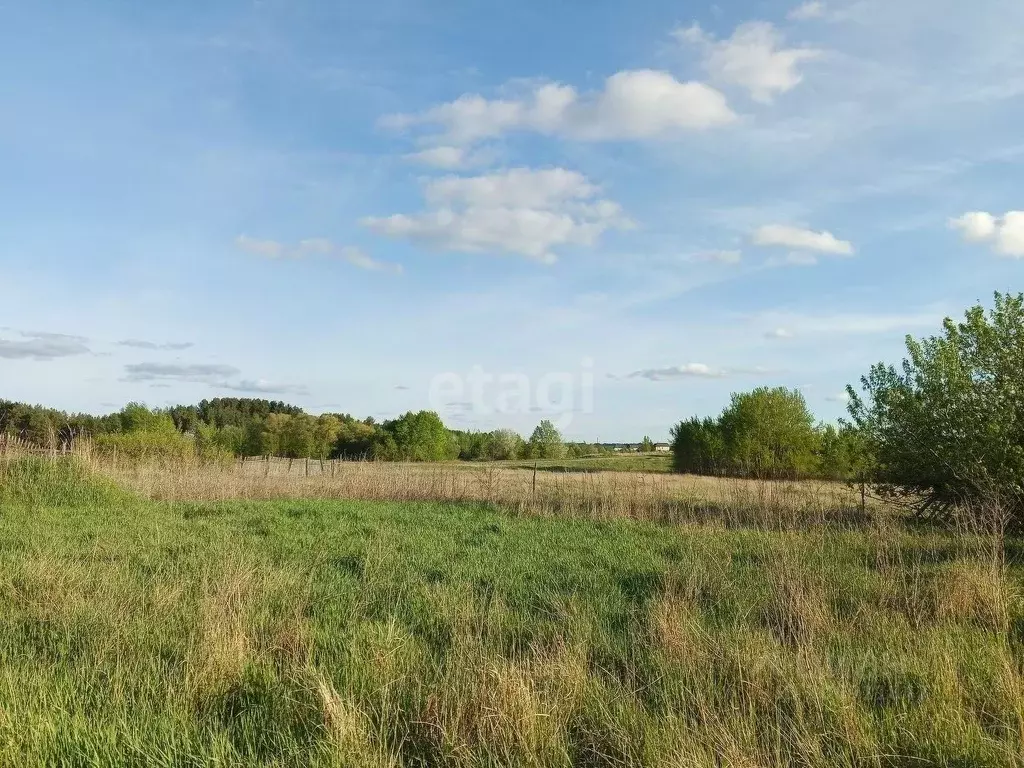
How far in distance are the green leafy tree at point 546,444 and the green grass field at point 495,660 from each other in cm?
8239

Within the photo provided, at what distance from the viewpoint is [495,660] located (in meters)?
4.45

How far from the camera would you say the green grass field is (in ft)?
11.5

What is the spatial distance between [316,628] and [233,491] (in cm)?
1533

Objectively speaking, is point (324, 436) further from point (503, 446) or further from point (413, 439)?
point (503, 446)

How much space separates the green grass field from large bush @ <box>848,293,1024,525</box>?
5.60 m

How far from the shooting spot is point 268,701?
4152 millimetres

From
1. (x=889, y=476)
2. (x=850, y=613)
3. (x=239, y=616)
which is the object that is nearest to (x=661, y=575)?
(x=850, y=613)

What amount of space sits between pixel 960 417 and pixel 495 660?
546 inches

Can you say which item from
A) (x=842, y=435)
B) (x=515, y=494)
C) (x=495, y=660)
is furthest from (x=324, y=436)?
(x=495, y=660)

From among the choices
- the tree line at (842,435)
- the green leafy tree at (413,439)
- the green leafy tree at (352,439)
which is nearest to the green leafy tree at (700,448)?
the tree line at (842,435)

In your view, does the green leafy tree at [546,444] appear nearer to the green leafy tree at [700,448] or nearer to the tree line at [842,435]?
the tree line at [842,435]

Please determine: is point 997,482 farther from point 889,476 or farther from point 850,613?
point 850,613

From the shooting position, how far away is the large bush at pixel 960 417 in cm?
1376

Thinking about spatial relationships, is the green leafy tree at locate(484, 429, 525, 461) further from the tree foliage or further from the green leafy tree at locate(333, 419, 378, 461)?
the tree foliage
